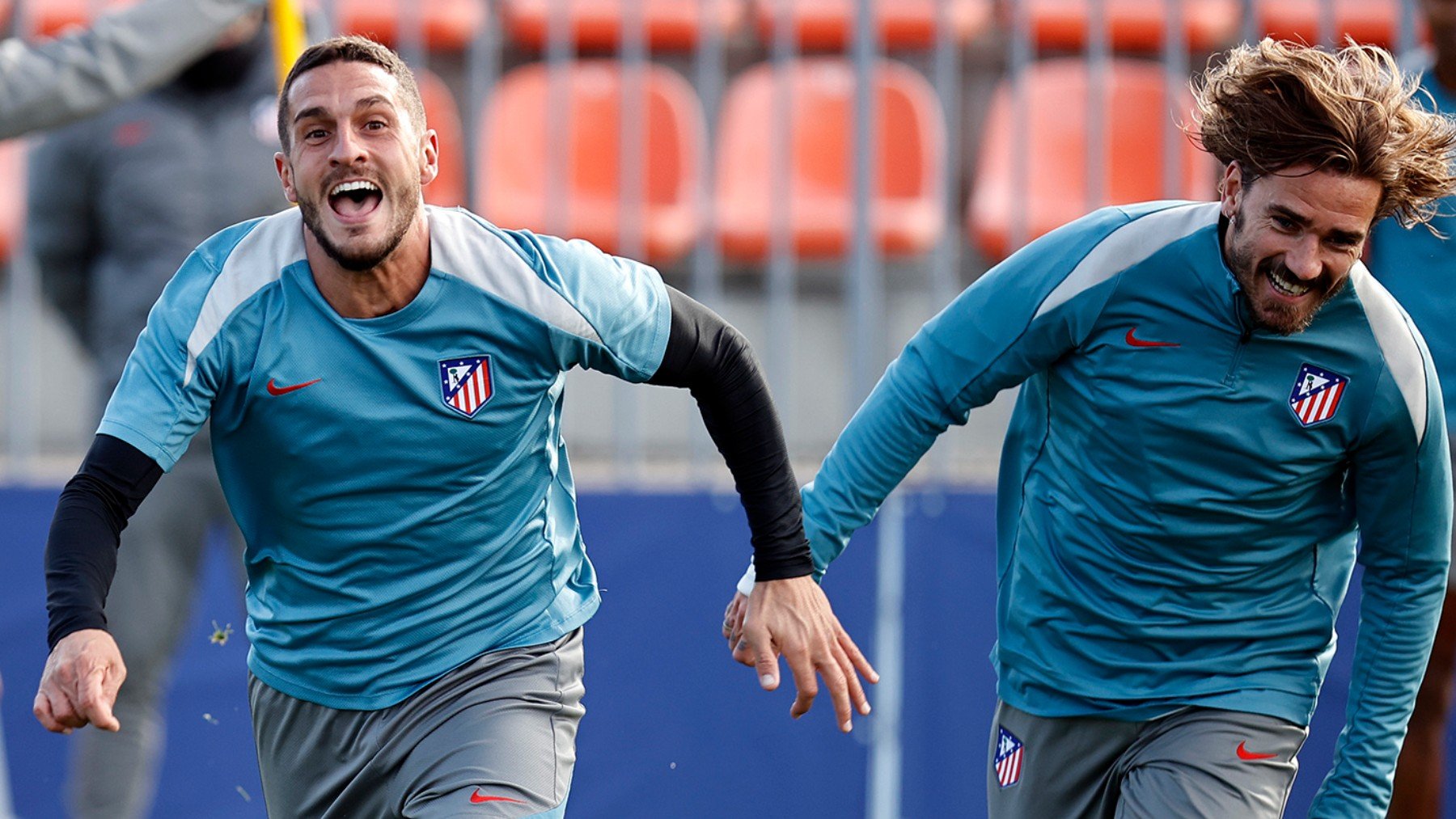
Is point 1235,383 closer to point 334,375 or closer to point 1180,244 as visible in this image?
point 1180,244

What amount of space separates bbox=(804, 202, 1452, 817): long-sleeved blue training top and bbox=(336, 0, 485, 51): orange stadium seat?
15.2 ft

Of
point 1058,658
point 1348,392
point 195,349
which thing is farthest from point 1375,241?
point 195,349

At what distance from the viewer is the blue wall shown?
603cm

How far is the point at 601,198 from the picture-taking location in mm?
7121

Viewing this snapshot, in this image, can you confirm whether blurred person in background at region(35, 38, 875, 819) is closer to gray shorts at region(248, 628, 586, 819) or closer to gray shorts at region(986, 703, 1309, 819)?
gray shorts at region(248, 628, 586, 819)

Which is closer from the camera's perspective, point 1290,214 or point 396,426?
point 1290,214

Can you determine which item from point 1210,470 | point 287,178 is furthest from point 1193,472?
point 287,178

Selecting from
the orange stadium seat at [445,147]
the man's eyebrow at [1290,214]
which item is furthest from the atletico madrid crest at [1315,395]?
the orange stadium seat at [445,147]

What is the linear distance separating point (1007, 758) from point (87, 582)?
198cm

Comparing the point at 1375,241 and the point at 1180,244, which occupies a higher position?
the point at 1180,244

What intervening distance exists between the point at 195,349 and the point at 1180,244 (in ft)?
6.58

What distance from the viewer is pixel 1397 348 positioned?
11.2 ft

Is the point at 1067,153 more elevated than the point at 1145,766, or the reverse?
the point at 1067,153

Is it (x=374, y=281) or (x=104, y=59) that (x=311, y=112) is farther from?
(x=104, y=59)
